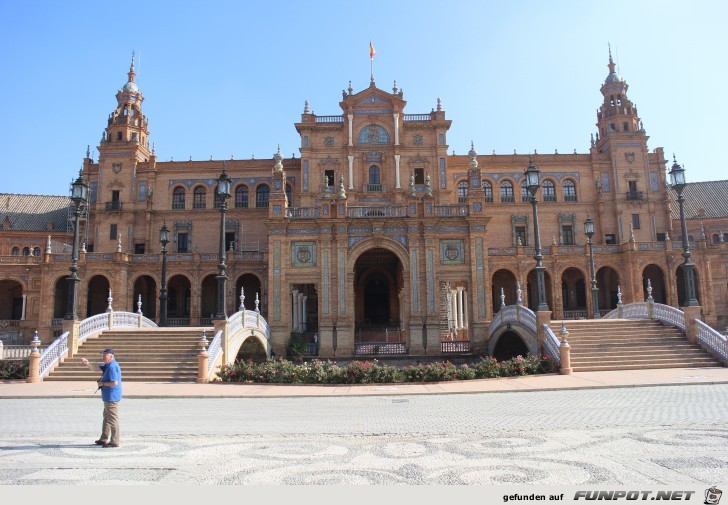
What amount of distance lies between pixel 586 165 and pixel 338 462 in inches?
2055

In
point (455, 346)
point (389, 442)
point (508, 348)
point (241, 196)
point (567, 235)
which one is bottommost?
point (389, 442)

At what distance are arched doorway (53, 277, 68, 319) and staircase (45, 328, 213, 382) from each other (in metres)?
26.6

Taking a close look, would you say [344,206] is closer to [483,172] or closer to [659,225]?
[483,172]

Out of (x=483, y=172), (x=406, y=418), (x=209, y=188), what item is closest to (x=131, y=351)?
(x=406, y=418)

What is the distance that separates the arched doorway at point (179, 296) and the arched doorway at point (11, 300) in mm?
14362

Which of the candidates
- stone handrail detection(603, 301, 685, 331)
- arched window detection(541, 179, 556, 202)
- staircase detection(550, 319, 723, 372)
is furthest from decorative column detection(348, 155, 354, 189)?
staircase detection(550, 319, 723, 372)

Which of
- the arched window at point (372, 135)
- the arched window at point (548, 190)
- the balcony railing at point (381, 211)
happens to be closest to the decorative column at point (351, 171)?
the arched window at point (372, 135)

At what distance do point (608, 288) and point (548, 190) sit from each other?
1092 cm

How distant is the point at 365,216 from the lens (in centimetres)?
3228

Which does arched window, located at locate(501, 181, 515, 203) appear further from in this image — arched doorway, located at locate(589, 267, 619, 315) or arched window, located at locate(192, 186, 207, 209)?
arched window, located at locate(192, 186, 207, 209)

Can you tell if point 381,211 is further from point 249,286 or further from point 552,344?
point 249,286

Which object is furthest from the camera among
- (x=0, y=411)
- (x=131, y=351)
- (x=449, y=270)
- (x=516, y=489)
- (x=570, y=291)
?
(x=570, y=291)

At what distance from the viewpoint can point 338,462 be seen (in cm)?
755

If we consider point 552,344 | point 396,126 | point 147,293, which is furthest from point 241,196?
point 552,344
